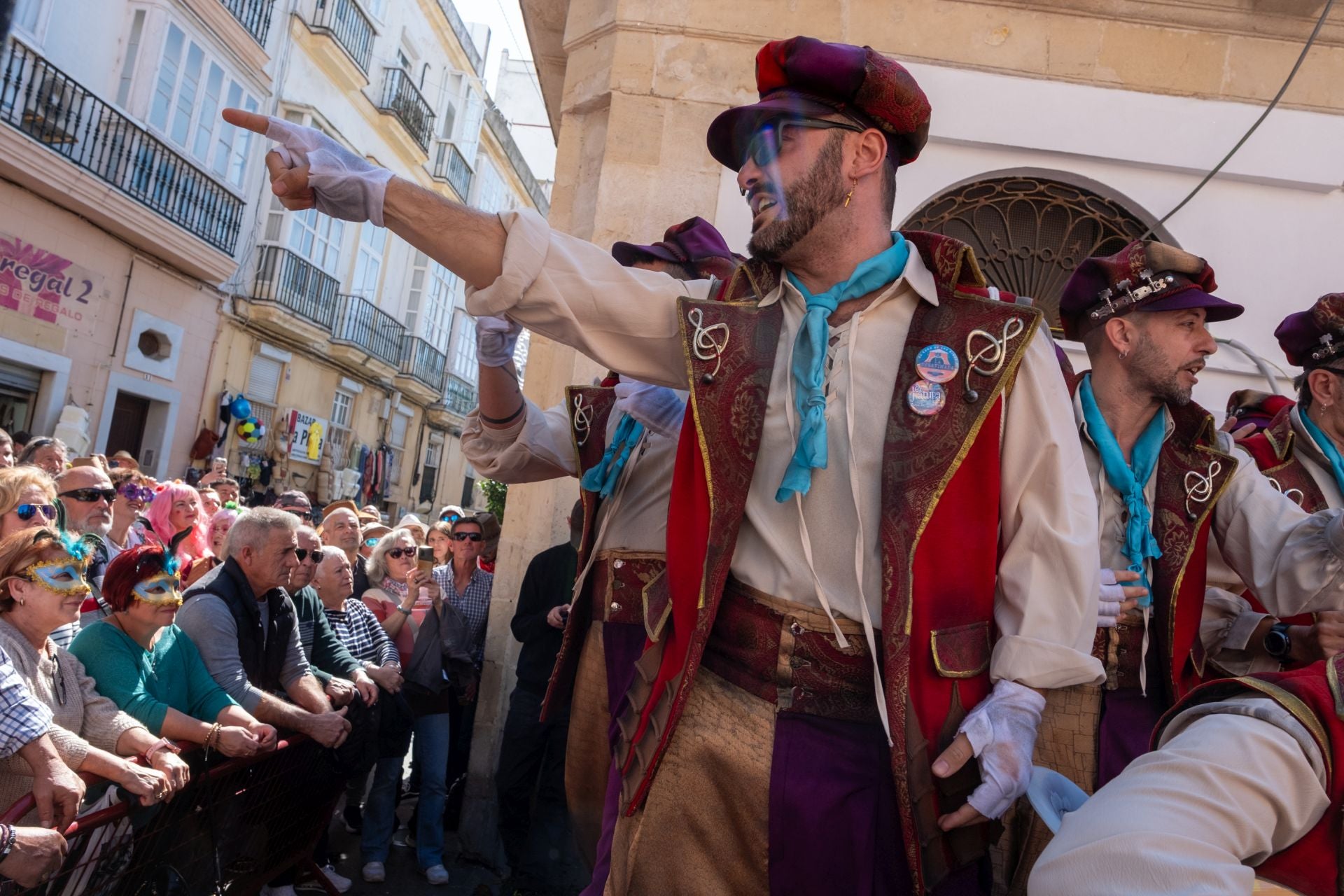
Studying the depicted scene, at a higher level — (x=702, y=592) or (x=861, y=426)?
(x=861, y=426)

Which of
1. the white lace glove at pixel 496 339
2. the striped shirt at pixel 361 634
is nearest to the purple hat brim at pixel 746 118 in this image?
the white lace glove at pixel 496 339

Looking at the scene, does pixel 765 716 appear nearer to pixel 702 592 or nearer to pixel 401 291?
pixel 702 592

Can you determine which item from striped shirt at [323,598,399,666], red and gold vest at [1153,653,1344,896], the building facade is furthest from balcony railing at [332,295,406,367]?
red and gold vest at [1153,653,1344,896]

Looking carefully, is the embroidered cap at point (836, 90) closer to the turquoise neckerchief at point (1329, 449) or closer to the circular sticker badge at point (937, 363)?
the circular sticker badge at point (937, 363)

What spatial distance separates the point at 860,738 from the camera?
6.66 feet

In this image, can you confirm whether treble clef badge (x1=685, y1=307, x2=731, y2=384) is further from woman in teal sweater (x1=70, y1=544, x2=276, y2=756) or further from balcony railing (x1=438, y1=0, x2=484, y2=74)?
balcony railing (x1=438, y1=0, x2=484, y2=74)

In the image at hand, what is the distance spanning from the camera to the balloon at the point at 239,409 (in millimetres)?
19453

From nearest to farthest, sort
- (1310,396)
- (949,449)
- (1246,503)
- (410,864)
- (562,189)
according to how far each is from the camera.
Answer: (949,449)
(1246,503)
(1310,396)
(410,864)
(562,189)

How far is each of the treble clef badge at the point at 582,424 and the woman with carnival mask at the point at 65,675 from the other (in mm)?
1632

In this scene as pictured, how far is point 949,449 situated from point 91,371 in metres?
16.4

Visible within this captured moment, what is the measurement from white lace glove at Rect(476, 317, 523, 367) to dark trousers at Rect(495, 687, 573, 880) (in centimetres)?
232

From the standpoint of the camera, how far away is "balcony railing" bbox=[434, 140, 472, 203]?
28.4 meters

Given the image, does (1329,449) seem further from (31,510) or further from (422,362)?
(422,362)

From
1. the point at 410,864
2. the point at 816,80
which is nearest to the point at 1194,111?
the point at 816,80
